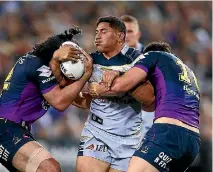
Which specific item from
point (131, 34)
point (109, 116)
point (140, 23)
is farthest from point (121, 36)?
point (140, 23)

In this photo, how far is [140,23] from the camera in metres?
13.2

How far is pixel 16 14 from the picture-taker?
512 inches

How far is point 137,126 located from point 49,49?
1.38 meters

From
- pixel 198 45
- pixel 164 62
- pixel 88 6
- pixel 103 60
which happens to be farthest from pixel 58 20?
pixel 164 62

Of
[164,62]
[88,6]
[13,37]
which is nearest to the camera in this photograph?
[164,62]

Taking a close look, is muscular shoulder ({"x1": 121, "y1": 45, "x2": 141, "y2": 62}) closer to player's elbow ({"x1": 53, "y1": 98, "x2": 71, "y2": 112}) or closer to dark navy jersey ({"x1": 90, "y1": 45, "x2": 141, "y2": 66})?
dark navy jersey ({"x1": 90, "y1": 45, "x2": 141, "y2": 66})

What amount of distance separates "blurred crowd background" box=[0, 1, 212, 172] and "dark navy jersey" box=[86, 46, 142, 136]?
4.50m

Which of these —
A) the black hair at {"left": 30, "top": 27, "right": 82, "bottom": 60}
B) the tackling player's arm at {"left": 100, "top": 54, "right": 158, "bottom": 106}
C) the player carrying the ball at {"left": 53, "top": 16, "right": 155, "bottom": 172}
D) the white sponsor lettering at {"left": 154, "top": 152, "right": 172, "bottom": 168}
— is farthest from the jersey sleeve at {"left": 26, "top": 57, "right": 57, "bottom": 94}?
the white sponsor lettering at {"left": 154, "top": 152, "right": 172, "bottom": 168}

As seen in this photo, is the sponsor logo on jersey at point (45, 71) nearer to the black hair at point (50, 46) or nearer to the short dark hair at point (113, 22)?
the black hair at point (50, 46)

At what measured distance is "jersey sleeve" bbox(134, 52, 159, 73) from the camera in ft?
19.8

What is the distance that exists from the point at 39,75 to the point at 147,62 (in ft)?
3.89

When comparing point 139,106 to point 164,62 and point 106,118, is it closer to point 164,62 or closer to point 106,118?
point 106,118

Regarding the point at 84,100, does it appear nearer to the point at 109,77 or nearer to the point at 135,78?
the point at 109,77

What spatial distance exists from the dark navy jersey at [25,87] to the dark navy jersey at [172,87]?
1.04 meters
